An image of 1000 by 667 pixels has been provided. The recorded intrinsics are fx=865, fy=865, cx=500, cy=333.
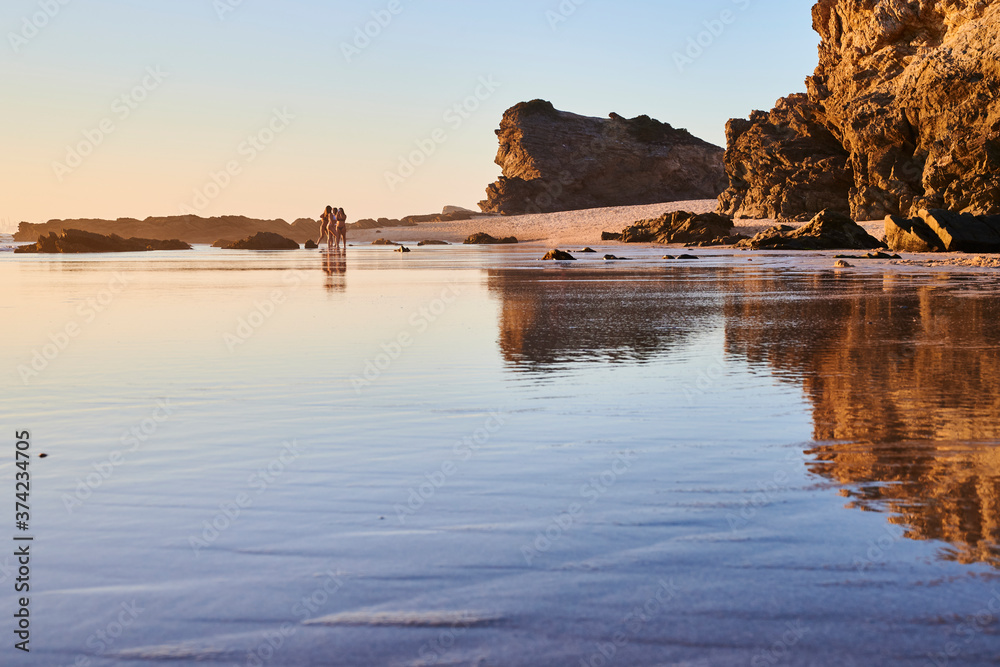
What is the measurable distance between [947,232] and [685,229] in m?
19.7

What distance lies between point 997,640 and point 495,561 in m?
1.39

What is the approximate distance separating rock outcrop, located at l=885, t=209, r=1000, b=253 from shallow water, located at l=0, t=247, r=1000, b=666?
1989cm

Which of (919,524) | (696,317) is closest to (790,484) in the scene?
(919,524)

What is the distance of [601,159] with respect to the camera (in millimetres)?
98062

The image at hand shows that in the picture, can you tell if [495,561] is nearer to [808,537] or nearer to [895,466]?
[808,537]

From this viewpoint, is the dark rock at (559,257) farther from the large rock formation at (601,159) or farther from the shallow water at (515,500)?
the large rock formation at (601,159)

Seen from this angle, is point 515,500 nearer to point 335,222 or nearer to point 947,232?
point 947,232

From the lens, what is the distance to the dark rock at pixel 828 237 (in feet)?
105

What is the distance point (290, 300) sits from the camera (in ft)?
42.1

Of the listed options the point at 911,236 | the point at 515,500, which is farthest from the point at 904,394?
the point at 911,236

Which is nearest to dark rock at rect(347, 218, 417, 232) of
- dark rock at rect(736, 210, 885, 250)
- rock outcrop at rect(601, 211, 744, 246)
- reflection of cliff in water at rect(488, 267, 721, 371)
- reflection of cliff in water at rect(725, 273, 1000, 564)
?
rock outcrop at rect(601, 211, 744, 246)

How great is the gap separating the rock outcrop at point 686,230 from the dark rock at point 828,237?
6549mm

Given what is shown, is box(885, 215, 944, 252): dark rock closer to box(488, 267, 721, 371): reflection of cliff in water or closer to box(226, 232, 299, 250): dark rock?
box(488, 267, 721, 371): reflection of cliff in water

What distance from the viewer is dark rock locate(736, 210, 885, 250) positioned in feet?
105
